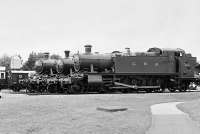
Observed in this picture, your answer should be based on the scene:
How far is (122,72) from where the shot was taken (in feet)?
109

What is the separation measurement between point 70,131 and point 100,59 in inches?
842

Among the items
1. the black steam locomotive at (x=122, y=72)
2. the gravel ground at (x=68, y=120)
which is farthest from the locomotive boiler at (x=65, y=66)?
the gravel ground at (x=68, y=120)

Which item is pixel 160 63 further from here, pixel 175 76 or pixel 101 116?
pixel 101 116

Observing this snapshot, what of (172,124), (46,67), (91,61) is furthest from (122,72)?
(172,124)

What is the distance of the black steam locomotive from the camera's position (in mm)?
31984

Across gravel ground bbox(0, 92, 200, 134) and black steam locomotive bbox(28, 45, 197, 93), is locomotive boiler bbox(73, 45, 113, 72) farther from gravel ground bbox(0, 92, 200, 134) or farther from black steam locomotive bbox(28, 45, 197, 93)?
gravel ground bbox(0, 92, 200, 134)

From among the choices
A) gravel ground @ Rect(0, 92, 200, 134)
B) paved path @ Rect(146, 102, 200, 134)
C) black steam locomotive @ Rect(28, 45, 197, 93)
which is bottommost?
paved path @ Rect(146, 102, 200, 134)

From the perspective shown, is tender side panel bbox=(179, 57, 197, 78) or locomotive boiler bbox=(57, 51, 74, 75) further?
tender side panel bbox=(179, 57, 197, 78)

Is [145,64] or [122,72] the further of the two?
[145,64]

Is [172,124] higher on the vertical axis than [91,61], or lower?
lower

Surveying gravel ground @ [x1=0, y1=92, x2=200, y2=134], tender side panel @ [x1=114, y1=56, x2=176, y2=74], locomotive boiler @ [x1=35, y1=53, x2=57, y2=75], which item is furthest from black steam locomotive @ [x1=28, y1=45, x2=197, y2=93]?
gravel ground @ [x1=0, y1=92, x2=200, y2=134]

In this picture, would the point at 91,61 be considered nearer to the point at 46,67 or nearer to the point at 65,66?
the point at 65,66

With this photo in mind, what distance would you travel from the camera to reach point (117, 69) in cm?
3319

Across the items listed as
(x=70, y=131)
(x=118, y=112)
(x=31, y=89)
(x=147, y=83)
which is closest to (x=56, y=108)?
(x=118, y=112)
